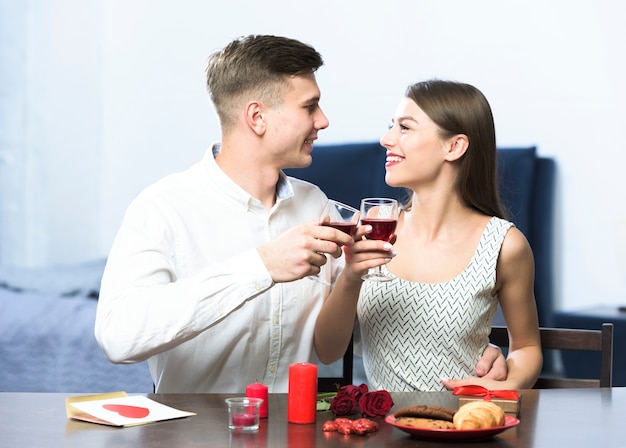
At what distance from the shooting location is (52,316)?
157 inches

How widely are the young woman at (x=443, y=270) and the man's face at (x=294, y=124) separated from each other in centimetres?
21

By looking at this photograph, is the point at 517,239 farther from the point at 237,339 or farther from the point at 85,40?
the point at 85,40

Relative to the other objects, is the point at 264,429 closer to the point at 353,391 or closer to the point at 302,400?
the point at 302,400

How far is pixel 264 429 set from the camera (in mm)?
1556

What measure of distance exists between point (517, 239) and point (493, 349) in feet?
1.01

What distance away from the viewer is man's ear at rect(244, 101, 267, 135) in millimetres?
2332

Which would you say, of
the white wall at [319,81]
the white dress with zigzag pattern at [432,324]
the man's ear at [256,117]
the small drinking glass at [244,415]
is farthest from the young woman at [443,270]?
the white wall at [319,81]

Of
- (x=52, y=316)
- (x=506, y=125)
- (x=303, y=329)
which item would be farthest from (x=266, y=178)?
(x=506, y=125)

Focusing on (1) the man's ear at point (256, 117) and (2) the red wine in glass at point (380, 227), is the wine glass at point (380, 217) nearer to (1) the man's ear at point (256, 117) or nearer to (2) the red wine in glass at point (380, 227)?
(2) the red wine in glass at point (380, 227)

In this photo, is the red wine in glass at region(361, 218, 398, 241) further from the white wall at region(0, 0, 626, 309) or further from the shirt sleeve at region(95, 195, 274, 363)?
the white wall at region(0, 0, 626, 309)

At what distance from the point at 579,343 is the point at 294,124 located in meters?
0.90

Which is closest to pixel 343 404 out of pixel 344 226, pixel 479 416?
pixel 479 416

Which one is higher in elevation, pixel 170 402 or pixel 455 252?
pixel 455 252

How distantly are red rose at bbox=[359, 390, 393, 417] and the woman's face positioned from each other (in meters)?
0.86
